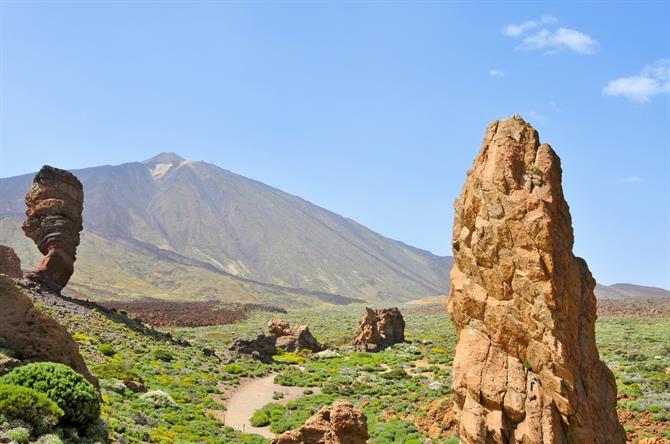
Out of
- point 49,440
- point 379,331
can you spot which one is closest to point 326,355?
point 379,331

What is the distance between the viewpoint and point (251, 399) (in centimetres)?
3634

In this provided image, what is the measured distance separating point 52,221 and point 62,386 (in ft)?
118

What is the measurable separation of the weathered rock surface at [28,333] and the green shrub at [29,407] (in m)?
3.28

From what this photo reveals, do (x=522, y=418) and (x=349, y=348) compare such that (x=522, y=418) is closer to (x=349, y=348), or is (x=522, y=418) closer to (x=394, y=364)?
(x=394, y=364)

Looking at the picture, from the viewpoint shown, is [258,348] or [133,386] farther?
[258,348]

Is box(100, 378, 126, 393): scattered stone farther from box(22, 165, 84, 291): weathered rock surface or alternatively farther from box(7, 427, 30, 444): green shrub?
box(22, 165, 84, 291): weathered rock surface

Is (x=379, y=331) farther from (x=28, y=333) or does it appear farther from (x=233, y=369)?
(x=28, y=333)

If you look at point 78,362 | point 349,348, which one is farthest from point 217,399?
point 349,348

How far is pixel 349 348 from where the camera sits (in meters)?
59.3

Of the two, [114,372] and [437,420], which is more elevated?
[437,420]

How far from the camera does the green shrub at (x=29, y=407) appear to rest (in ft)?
49.6

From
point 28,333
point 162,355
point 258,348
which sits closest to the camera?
point 28,333

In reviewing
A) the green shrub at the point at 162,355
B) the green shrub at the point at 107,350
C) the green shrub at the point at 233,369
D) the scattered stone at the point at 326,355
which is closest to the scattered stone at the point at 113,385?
the green shrub at the point at 107,350

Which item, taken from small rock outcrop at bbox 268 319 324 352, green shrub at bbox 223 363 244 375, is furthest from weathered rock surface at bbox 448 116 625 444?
small rock outcrop at bbox 268 319 324 352
